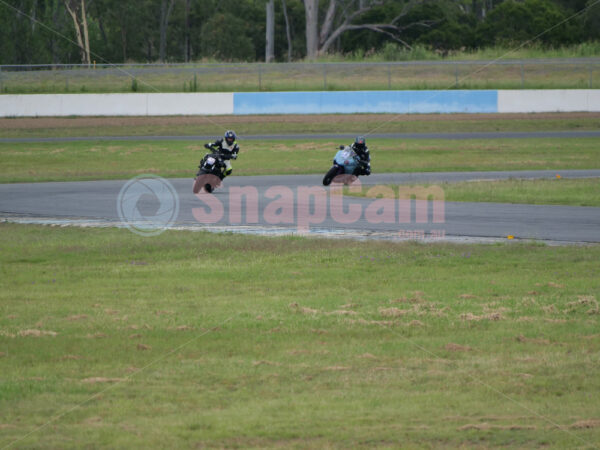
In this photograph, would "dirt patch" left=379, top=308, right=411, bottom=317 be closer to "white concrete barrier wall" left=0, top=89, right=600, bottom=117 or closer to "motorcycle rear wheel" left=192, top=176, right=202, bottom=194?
"motorcycle rear wheel" left=192, top=176, right=202, bottom=194

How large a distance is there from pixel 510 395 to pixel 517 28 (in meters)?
64.3

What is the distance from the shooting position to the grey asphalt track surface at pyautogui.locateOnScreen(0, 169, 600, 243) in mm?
Answer: 16062

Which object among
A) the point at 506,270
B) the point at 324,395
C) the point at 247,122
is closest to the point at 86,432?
the point at 324,395

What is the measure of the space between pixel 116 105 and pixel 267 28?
1057 inches

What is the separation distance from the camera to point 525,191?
70.9 feet

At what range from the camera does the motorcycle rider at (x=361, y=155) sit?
2306 cm

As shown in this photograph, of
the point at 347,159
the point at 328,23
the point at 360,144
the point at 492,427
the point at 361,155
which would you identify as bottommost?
the point at 492,427

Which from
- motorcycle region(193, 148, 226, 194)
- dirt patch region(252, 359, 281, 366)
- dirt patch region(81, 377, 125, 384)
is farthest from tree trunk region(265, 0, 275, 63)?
dirt patch region(81, 377, 125, 384)

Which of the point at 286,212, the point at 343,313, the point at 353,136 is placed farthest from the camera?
the point at 353,136

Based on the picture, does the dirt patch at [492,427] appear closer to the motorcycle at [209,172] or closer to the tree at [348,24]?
the motorcycle at [209,172]

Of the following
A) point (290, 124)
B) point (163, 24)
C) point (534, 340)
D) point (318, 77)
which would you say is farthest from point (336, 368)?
point (163, 24)

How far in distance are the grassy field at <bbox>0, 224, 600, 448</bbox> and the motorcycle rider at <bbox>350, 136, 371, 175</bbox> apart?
9.37m

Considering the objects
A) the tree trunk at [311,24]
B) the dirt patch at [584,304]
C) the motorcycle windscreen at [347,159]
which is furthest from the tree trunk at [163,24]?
the dirt patch at [584,304]

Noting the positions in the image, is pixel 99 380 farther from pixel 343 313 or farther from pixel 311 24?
pixel 311 24
